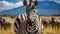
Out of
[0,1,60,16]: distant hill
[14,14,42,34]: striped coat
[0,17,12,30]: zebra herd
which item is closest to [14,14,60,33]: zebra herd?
[14,14,42,34]: striped coat

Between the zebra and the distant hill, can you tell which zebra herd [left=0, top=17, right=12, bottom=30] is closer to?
the distant hill

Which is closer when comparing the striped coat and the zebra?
the zebra

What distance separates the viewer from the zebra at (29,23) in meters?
→ 2.95

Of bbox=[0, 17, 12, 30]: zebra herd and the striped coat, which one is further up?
the striped coat

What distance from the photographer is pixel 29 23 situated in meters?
3.06

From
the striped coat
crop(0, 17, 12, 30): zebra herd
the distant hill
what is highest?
the distant hill

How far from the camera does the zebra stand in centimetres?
295

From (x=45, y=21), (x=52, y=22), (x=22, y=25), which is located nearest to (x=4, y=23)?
(x=22, y=25)

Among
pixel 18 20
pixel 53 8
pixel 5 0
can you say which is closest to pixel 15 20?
pixel 18 20

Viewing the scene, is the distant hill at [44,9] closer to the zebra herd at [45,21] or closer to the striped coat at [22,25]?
the zebra herd at [45,21]

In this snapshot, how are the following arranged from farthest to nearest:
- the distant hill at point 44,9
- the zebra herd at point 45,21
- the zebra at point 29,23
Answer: the distant hill at point 44,9 < the zebra herd at point 45,21 < the zebra at point 29,23

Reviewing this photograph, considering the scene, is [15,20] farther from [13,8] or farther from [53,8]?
[53,8]

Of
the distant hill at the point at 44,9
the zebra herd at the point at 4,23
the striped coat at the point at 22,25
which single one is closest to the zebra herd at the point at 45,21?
the striped coat at the point at 22,25

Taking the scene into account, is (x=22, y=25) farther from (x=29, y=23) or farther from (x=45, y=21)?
(x=45, y=21)
